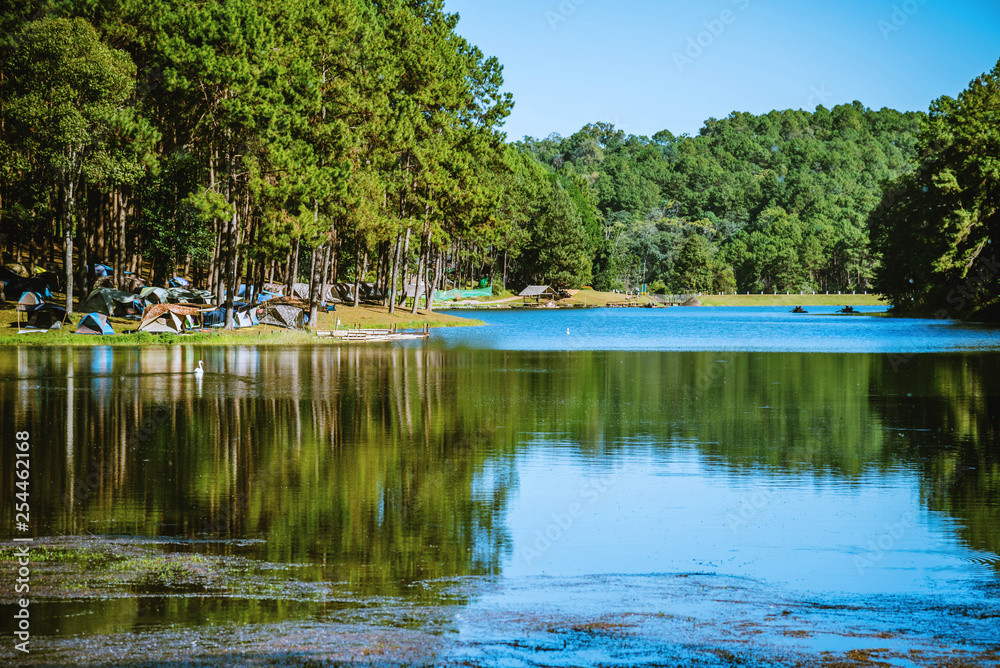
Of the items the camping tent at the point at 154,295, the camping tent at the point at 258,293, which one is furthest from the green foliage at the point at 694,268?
the camping tent at the point at 154,295

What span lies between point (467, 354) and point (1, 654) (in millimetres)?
41150

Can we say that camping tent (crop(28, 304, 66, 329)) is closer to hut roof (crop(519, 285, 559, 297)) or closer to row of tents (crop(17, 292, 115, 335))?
row of tents (crop(17, 292, 115, 335))

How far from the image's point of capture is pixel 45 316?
2095 inches

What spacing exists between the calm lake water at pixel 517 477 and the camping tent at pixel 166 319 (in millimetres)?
18034

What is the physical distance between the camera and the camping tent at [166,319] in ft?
181

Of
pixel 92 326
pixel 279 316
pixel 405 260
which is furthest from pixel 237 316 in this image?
pixel 405 260

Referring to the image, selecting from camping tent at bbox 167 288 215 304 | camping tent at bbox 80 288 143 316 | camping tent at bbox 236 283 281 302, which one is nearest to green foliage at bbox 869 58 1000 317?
camping tent at bbox 236 283 281 302

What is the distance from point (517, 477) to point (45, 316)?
4380 cm

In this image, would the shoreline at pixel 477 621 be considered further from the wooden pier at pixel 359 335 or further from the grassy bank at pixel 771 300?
the grassy bank at pixel 771 300

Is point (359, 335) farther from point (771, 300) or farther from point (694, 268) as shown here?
point (771, 300)

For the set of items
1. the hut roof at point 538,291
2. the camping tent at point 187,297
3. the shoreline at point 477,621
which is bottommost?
the shoreline at point 477,621

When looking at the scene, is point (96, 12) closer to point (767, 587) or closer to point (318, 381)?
point (318, 381)

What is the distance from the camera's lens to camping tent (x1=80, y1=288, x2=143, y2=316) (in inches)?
2190

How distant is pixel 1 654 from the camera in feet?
27.1
